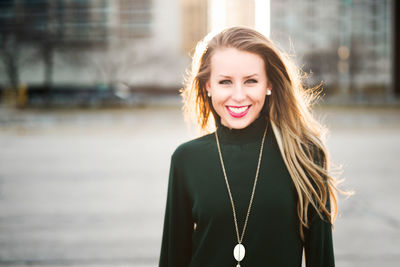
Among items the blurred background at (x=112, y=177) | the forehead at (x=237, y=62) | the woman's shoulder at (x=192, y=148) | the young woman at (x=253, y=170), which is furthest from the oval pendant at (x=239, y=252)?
the blurred background at (x=112, y=177)

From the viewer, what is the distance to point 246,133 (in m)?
1.88

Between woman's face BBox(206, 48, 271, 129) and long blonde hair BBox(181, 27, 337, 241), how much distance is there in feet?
0.12

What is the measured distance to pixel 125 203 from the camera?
688cm

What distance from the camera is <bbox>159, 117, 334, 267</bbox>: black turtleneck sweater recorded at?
179 cm

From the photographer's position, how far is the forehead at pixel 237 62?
177 centimetres

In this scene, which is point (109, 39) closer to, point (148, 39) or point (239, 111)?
point (148, 39)

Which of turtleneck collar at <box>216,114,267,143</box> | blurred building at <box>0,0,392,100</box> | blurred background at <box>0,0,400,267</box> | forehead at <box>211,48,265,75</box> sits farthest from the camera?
blurred building at <box>0,0,392,100</box>

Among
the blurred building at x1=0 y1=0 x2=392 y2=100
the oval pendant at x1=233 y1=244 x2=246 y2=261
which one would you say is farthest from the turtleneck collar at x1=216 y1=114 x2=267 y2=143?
the blurred building at x1=0 y1=0 x2=392 y2=100

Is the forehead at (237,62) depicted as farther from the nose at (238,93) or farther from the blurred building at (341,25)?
the blurred building at (341,25)

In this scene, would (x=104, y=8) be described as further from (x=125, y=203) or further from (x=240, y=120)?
(x=240, y=120)

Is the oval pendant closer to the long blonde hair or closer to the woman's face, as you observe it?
the long blonde hair

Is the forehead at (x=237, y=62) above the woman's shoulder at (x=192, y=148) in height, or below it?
above

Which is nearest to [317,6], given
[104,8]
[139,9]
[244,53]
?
[139,9]

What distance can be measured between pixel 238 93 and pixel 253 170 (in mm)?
323
